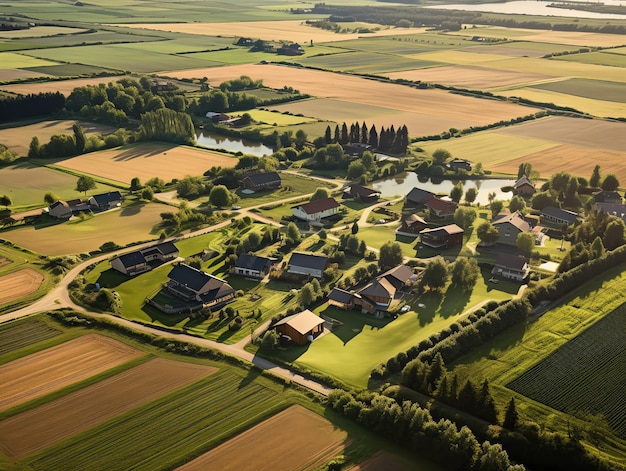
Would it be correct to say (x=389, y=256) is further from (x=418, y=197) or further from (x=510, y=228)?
(x=418, y=197)

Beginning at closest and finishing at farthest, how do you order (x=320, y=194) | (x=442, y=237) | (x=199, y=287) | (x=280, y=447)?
(x=280, y=447), (x=199, y=287), (x=442, y=237), (x=320, y=194)

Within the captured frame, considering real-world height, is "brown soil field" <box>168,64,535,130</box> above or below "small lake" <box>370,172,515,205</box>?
above

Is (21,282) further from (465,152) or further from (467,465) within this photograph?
(465,152)

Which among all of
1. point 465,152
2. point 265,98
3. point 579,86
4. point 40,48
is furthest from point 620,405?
point 40,48

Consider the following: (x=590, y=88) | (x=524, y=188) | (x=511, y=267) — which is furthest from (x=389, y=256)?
(x=590, y=88)

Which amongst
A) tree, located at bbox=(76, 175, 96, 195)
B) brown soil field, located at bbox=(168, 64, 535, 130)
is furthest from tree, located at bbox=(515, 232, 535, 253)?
brown soil field, located at bbox=(168, 64, 535, 130)

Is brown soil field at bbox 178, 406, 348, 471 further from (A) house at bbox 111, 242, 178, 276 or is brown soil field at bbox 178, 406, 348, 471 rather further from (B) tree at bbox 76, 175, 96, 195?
(B) tree at bbox 76, 175, 96, 195
